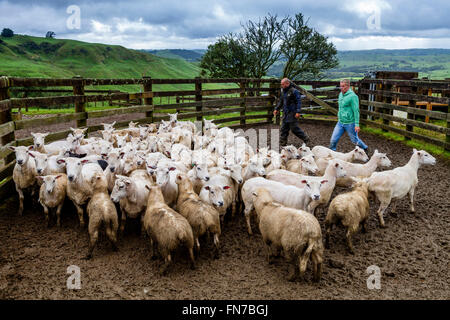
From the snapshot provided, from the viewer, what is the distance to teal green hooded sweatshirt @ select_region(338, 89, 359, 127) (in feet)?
29.3

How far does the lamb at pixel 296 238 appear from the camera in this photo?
4.27 meters

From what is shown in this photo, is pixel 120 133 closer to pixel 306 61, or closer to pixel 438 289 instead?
pixel 438 289

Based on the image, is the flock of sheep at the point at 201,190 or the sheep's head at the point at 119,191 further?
the sheep's head at the point at 119,191

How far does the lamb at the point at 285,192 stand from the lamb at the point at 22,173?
4085mm

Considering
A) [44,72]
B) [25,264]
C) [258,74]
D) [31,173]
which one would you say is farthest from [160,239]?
[44,72]

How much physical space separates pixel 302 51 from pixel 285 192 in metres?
30.9

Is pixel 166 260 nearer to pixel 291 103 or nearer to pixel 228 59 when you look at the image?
pixel 291 103

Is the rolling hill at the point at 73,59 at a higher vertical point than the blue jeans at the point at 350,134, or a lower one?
higher

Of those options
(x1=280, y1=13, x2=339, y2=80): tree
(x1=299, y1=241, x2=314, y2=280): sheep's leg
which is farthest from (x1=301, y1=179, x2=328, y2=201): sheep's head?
(x1=280, y1=13, x2=339, y2=80): tree

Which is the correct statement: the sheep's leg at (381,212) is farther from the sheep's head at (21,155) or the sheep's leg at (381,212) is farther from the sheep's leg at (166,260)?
the sheep's head at (21,155)

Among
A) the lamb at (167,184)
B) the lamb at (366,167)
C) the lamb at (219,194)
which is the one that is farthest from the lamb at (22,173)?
the lamb at (366,167)

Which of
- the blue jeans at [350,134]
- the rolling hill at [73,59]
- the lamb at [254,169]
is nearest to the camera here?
the lamb at [254,169]

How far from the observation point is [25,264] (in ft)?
15.5

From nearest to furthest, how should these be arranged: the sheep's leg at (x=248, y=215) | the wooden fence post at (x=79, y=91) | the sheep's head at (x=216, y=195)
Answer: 1. the sheep's head at (x=216, y=195)
2. the sheep's leg at (x=248, y=215)
3. the wooden fence post at (x=79, y=91)
